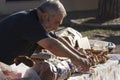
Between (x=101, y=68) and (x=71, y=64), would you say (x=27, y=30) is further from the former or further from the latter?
(x=101, y=68)

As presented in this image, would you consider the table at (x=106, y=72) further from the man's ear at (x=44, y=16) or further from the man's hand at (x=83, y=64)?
the man's ear at (x=44, y=16)

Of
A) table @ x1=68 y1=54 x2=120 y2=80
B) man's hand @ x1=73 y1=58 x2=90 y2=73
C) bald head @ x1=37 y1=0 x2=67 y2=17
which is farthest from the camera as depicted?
table @ x1=68 y1=54 x2=120 y2=80

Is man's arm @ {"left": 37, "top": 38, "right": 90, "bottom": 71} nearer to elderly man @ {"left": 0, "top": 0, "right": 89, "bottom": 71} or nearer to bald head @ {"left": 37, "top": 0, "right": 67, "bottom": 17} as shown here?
elderly man @ {"left": 0, "top": 0, "right": 89, "bottom": 71}

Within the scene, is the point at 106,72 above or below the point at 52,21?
below

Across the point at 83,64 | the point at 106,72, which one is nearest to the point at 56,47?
the point at 83,64

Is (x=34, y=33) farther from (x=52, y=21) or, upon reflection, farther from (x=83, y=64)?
(x=83, y=64)

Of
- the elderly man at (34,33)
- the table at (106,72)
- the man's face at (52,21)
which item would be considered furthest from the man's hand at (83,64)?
the man's face at (52,21)

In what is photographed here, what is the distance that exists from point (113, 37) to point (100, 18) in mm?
2565

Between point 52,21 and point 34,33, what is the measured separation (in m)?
0.18

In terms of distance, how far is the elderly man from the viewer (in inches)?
152

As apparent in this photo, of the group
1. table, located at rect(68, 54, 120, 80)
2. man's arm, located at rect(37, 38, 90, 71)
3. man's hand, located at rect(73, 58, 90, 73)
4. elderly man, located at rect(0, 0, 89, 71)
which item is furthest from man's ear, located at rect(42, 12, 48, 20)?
table, located at rect(68, 54, 120, 80)

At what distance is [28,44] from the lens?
4070 mm

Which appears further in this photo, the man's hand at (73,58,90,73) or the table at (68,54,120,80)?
the table at (68,54,120,80)

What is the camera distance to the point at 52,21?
3869mm
